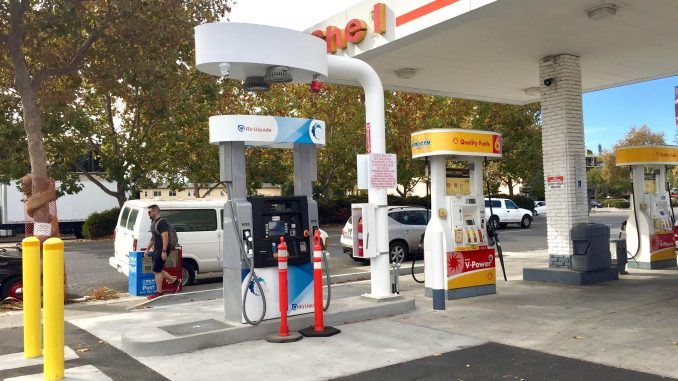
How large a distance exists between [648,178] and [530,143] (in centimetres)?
2310

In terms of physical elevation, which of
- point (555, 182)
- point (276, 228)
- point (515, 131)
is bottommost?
point (276, 228)

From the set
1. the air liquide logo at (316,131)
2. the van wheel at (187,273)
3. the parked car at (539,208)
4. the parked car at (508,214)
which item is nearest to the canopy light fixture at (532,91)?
the air liquide logo at (316,131)

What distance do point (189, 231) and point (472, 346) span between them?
290 inches

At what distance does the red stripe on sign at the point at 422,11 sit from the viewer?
339 inches

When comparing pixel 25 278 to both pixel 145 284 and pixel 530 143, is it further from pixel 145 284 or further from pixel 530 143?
pixel 530 143

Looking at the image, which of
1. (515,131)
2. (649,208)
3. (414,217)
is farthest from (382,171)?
(515,131)

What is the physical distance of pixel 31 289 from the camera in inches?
238

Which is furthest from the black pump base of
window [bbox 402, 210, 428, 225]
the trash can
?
window [bbox 402, 210, 428, 225]

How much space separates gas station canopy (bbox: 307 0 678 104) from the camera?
855 centimetres

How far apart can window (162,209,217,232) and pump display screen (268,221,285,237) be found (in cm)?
528

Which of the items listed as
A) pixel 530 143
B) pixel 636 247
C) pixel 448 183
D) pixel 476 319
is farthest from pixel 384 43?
pixel 530 143

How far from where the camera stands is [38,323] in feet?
20.2

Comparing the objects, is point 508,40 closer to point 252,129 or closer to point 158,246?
point 252,129

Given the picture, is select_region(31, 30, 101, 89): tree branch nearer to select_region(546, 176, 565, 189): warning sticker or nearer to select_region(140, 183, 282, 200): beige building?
select_region(546, 176, 565, 189): warning sticker
